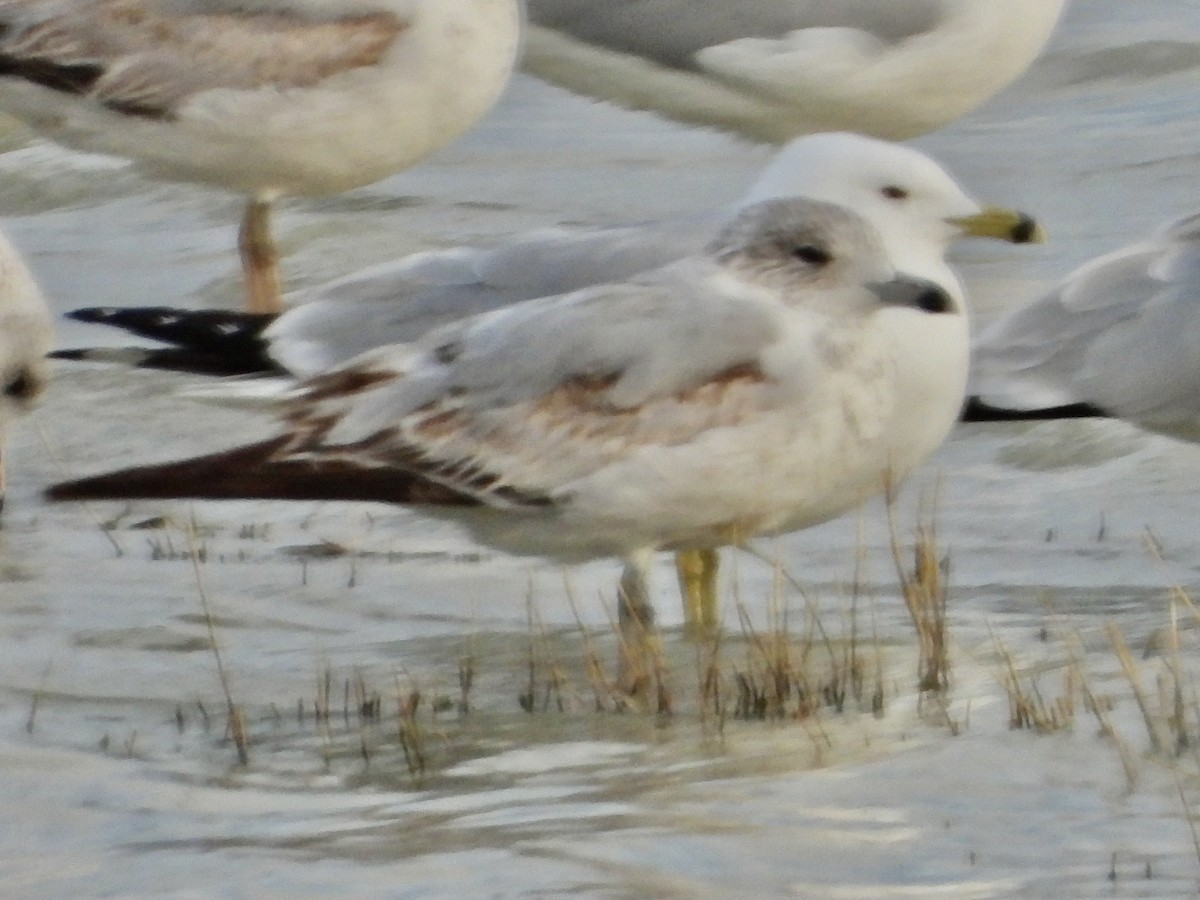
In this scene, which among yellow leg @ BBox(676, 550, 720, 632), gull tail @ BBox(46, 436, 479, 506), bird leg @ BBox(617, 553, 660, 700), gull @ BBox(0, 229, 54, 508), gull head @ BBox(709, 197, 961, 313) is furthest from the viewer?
gull @ BBox(0, 229, 54, 508)

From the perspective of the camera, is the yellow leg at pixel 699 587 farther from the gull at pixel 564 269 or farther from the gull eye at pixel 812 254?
the gull eye at pixel 812 254

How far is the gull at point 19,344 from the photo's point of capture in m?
6.86

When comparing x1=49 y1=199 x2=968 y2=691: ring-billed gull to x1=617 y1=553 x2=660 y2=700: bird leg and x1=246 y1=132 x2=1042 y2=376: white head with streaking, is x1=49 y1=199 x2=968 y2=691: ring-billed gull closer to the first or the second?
x1=617 y1=553 x2=660 y2=700: bird leg

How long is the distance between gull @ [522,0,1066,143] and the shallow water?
5.03 feet

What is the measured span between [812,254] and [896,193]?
1.40 feet

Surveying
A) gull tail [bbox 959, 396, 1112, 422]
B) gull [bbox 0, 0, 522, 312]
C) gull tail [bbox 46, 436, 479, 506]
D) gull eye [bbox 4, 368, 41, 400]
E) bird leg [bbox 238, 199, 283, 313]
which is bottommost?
gull tail [bbox 46, 436, 479, 506]

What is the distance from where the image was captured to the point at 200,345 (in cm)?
606

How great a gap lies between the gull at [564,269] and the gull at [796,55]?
2777 millimetres

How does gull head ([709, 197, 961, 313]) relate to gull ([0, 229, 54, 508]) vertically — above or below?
below

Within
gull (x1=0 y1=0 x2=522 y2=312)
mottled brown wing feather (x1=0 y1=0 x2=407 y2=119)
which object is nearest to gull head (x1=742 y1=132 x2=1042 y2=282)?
gull (x1=0 y1=0 x2=522 y2=312)

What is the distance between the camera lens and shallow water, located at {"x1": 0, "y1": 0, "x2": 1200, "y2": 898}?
3875 mm

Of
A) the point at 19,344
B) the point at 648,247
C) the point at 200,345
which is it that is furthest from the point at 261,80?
the point at 648,247

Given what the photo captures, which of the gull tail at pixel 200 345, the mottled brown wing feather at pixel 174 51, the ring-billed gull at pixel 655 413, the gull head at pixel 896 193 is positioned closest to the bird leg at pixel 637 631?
the ring-billed gull at pixel 655 413

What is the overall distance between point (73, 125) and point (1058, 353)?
3.17m
